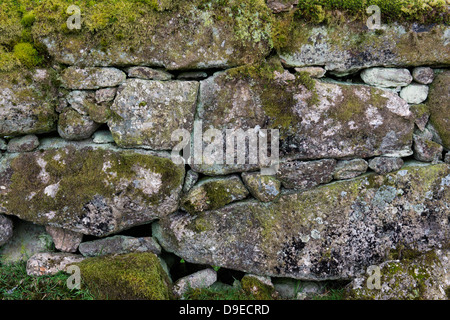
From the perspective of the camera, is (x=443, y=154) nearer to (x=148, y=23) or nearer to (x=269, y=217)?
(x=269, y=217)

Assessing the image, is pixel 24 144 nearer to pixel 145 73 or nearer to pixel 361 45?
pixel 145 73

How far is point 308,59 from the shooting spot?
169 inches

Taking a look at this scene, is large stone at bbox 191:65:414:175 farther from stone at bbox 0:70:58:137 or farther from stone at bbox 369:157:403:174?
stone at bbox 0:70:58:137

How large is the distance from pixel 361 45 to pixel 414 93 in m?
0.96

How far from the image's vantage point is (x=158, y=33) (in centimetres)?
404

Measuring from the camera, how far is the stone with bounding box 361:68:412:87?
14.3ft

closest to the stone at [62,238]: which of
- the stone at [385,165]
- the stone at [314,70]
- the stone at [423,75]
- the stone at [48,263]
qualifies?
the stone at [48,263]

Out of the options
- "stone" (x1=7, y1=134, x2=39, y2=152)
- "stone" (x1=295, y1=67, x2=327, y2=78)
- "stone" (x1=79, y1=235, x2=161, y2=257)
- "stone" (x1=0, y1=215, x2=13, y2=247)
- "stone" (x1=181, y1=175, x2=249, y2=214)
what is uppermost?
"stone" (x1=295, y1=67, x2=327, y2=78)

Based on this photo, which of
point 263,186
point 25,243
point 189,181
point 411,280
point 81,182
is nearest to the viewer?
point 411,280

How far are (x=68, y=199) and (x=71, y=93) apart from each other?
1.28m

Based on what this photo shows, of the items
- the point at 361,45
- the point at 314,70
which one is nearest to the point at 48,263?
the point at 314,70

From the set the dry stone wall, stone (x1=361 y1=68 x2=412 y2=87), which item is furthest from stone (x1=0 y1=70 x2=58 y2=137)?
stone (x1=361 y1=68 x2=412 y2=87)

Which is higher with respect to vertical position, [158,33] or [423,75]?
[158,33]

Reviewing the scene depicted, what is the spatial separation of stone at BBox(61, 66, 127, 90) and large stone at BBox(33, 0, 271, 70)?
3.4 inches
